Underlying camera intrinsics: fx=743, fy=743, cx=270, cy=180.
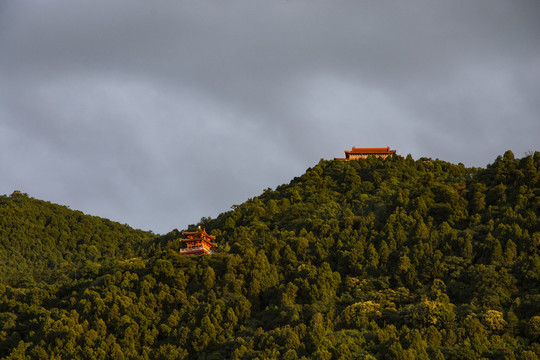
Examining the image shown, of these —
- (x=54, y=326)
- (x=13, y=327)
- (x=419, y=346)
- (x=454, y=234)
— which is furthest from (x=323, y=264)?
(x=13, y=327)

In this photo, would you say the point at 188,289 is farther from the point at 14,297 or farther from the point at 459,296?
the point at 459,296

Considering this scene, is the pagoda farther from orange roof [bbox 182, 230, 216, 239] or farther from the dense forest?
the dense forest

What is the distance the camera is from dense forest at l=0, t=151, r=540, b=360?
33.1 meters

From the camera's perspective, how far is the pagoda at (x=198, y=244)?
160 ft

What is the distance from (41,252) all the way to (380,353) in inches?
1524

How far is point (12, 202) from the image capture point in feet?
232

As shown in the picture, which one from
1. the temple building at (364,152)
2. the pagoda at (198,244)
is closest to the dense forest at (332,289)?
the pagoda at (198,244)

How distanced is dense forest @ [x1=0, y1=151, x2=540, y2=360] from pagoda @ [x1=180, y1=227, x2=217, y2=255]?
1.15 meters

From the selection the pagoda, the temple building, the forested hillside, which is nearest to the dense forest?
the pagoda

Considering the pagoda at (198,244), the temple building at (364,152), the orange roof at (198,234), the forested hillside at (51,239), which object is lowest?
the pagoda at (198,244)

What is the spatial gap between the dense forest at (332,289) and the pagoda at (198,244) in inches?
45.2

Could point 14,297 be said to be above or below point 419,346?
above

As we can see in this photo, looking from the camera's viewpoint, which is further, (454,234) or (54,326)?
(454,234)

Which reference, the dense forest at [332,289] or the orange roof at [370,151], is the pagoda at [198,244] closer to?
the dense forest at [332,289]
